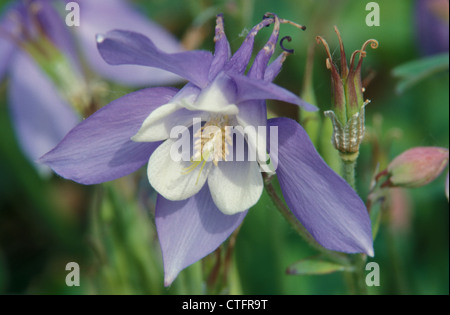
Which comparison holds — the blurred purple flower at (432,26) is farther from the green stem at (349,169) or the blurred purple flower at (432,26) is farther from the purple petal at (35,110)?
the purple petal at (35,110)

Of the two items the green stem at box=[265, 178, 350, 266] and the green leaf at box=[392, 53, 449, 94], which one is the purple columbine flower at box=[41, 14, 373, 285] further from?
the green leaf at box=[392, 53, 449, 94]

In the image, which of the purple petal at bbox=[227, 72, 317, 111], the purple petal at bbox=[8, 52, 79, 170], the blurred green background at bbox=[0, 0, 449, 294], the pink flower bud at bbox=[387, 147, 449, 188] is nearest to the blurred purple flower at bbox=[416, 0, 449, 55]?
the blurred green background at bbox=[0, 0, 449, 294]

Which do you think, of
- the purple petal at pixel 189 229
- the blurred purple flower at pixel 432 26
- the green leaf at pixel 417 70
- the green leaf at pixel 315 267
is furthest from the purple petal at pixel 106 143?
the blurred purple flower at pixel 432 26

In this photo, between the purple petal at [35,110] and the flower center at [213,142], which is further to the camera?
the purple petal at [35,110]
